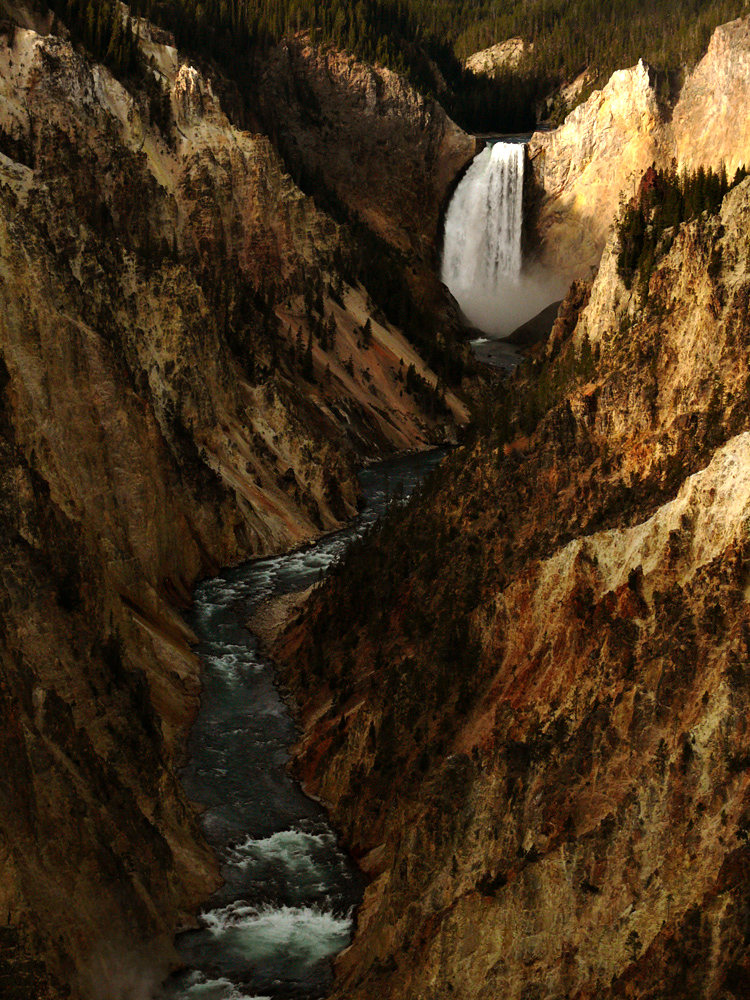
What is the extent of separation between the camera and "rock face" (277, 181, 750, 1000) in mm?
15445

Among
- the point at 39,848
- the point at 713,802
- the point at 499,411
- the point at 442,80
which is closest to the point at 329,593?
the point at 499,411

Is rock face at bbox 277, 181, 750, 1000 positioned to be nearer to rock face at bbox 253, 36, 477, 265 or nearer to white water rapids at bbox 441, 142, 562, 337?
rock face at bbox 253, 36, 477, 265

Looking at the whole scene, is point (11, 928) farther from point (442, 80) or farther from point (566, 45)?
point (566, 45)

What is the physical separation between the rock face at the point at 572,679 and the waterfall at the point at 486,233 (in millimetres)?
67558

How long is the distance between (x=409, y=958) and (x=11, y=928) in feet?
15.8

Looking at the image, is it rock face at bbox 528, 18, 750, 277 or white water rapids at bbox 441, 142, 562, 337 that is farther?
white water rapids at bbox 441, 142, 562, 337

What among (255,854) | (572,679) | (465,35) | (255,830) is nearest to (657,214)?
(572,679)

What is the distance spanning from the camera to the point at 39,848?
17.5 meters

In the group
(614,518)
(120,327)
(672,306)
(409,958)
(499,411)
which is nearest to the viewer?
(409,958)

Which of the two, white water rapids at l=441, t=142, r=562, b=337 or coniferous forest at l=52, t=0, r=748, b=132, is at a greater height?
coniferous forest at l=52, t=0, r=748, b=132

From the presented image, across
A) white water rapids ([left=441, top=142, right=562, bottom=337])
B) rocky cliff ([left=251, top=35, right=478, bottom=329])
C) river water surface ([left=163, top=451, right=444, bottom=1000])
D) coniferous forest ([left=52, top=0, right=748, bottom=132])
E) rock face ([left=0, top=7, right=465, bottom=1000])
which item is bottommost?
river water surface ([left=163, top=451, right=444, bottom=1000])

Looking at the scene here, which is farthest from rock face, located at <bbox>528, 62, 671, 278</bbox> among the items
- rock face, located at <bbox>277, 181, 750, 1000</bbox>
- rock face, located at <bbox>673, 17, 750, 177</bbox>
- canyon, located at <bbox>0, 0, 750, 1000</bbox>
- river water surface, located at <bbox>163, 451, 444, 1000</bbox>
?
river water surface, located at <bbox>163, 451, 444, 1000</bbox>

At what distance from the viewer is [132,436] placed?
37875 millimetres

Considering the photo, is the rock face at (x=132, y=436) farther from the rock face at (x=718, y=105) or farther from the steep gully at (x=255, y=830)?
the rock face at (x=718, y=105)
